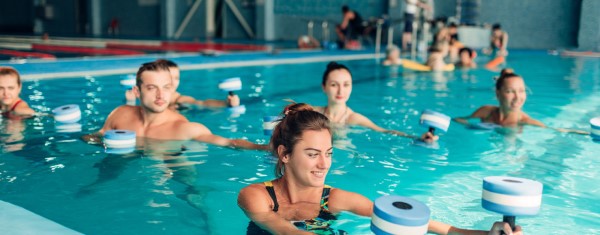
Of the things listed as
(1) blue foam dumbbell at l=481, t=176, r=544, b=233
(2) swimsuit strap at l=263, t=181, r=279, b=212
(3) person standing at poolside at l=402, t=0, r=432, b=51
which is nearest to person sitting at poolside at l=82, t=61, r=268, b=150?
(2) swimsuit strap at l=263, t=181, r=279, b=212

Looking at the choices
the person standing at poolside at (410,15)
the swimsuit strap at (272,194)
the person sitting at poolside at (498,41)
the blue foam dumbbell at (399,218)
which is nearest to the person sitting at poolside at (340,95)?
the swimsuit strap at (272,194)

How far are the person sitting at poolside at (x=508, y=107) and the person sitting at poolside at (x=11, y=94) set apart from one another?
4.89m

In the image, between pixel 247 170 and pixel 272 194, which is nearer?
pixel 272 194

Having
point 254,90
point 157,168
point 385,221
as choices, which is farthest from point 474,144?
point 254,90

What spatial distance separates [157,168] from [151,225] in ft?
4.05

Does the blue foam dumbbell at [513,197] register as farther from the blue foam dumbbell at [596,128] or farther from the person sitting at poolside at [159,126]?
the blue foam dumbbell at [596,128]

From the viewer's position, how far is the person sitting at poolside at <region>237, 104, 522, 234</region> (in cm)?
267

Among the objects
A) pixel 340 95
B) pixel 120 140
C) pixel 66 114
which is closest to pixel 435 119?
pixel 340 95

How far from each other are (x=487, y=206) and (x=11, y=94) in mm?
5679

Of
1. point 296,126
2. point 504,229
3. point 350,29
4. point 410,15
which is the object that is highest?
point 410,15

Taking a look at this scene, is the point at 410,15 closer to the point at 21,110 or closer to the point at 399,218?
the point at 21,110

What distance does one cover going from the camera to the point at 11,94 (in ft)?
20.7

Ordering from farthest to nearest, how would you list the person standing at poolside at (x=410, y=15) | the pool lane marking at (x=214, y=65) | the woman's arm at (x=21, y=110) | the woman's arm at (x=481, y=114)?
1. the person standing at poolside at (x=410, y=15)
2. the pool lane marking at (x=214, y=65)
3. the woman's arm at (x=481, y=114)
4. the woman's arm at (x=21, y=110)

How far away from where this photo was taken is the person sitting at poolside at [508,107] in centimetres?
589
